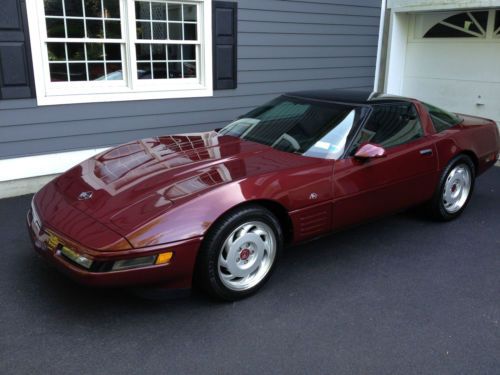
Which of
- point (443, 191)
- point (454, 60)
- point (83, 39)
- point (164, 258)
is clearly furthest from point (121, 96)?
point (454, 60)

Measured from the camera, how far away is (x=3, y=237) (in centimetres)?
432

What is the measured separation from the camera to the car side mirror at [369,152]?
12.0 ft

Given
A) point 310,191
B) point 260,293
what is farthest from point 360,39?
point 260,293

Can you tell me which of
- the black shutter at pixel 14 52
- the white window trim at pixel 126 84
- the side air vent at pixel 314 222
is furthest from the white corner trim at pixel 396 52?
the black shutter at pixel 14 52

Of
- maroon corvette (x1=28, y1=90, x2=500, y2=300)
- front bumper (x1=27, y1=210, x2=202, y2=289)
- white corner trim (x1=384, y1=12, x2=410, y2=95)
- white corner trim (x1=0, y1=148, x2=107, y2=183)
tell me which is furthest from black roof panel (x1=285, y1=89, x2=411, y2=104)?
white corner trim (x1=384, y1=12, x2=410, y2=95)

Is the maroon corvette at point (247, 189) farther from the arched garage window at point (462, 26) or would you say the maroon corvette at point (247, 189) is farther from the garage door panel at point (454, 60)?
the arched garage window at point (462, 26)

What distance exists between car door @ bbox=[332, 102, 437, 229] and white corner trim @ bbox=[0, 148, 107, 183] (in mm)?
3564

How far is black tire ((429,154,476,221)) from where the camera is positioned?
15.0 ft

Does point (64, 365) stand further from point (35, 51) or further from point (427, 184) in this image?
point (35, 51)

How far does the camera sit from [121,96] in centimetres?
597

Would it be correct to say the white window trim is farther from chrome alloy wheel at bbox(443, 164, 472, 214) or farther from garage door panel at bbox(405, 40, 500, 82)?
garage door panel at bbox(405, 40, 500, 82)

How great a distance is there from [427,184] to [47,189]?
129 inches

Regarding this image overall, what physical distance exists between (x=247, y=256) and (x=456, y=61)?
6531 millimetres

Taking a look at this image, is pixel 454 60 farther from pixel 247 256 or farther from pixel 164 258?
pixel 164 258
